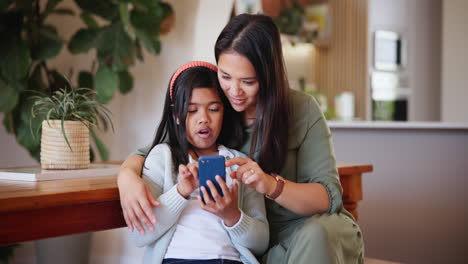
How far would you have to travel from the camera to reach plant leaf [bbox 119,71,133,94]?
3132 millimetres

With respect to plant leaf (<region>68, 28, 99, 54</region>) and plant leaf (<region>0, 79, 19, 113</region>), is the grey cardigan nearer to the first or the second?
plant leaf (<region>0, 79, 19, 113</region>)

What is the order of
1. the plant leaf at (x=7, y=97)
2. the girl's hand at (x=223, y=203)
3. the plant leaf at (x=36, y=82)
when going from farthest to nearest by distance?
the plant leaf at (x=36, y=82) < the plant leaf at (x=7, y=97) < the girl's hand at (x=223, y=203)

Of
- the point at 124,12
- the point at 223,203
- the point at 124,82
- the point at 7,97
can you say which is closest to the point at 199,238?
the point at 223,203

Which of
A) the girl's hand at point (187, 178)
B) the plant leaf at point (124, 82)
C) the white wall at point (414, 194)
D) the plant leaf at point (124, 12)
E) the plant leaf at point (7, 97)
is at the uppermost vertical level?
the plant leaf at point (124, 12)

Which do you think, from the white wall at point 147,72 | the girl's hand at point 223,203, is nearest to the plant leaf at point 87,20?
the white wall at point 147,72

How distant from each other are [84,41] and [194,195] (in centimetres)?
179

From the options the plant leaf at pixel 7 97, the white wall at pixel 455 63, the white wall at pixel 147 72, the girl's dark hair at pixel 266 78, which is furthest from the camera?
the white wall at pixel 455 63

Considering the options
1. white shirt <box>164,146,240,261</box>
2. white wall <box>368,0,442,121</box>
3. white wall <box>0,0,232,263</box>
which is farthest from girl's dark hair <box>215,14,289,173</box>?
white wall <box>368,0,442,121</box>

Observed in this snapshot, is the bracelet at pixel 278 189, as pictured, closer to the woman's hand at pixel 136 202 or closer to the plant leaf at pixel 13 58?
the woman's hand at pixel 136 202

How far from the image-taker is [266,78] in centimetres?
141

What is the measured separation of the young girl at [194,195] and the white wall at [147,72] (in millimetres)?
1959

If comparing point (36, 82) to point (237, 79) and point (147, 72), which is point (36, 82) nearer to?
point (147, 72)

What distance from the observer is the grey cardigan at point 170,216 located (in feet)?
4.26

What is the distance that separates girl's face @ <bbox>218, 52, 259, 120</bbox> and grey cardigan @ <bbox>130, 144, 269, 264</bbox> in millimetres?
230
